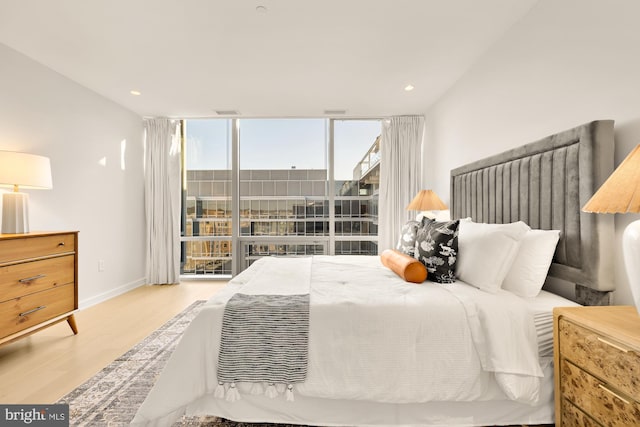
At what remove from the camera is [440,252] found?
6.46 ft

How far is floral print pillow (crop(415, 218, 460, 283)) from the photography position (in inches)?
75.9

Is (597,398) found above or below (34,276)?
below

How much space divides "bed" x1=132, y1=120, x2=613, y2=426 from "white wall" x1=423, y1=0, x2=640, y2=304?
142 millimetres

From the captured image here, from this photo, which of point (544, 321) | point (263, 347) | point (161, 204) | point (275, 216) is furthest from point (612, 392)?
point (161, 204)

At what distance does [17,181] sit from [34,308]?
985 millimetres

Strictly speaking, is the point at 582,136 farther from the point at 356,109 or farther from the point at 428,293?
the point at 356,109

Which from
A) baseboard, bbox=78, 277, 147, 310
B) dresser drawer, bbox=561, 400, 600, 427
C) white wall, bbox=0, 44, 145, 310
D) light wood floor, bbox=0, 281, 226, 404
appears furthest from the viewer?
baseboard, bbox=78, 277, 147, 310

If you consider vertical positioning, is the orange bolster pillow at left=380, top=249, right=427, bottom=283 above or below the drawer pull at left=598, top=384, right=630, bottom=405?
above

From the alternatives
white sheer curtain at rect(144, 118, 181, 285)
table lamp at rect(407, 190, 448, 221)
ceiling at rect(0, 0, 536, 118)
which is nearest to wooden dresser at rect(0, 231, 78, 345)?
ceiling at rect(0, 0, 536, 118)

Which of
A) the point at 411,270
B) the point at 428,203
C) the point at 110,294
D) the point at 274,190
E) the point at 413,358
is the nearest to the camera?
the point at 413,358

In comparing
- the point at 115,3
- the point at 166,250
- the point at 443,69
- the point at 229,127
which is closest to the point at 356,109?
the point at 443,69

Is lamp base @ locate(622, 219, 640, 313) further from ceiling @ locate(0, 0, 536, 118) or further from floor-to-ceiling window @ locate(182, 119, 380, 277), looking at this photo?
floor-to-ceiling window @ locate(182, 119, 380, 277)

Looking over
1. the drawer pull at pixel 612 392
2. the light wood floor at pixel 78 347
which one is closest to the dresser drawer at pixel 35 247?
the light wood floor at pixel 78 347

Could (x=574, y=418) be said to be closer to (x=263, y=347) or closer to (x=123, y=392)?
(x=263, y=347)
